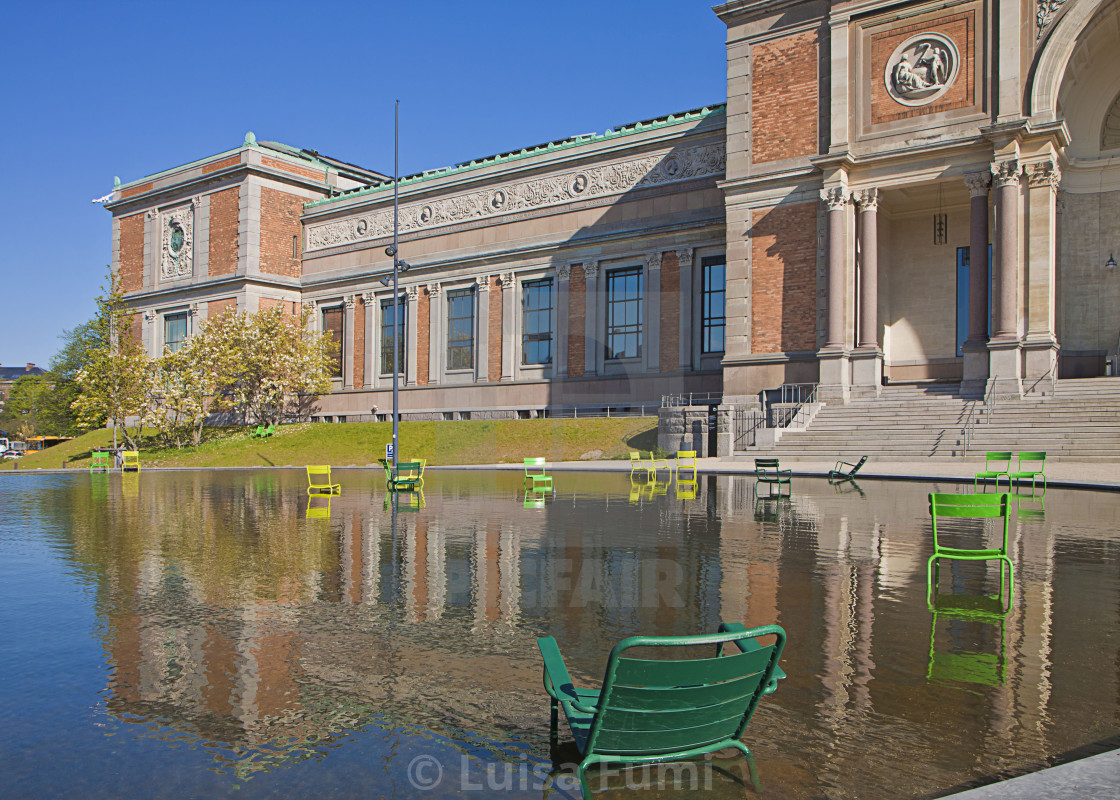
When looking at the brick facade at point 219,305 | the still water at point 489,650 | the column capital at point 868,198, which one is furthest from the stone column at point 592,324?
the still water at point 489,650

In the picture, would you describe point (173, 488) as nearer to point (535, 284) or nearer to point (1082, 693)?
point (1082, 693)

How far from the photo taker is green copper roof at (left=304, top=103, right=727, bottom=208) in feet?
145

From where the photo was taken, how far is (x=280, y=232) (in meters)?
59.2

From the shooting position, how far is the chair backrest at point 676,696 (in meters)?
3.73

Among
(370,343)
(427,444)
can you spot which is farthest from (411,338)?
(427,444)

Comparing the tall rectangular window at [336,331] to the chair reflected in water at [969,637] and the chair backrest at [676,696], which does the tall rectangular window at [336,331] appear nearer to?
the chair reflected in water at [969,637]

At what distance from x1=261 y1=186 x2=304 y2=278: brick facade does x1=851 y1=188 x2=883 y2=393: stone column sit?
1551 inches

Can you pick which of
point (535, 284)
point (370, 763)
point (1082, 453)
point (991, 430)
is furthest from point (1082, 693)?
point (535, 284)

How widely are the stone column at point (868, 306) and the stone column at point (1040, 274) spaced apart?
532 centimetres

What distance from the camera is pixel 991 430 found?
27.5 meters

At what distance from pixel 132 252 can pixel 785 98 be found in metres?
50.4

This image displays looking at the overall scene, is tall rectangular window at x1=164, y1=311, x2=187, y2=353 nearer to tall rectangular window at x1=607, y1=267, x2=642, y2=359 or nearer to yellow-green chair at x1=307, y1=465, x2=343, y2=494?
tall rectangular window at x1=607, y1=267, x2=642, y2=359

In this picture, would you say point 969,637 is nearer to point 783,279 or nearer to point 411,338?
point 783,279

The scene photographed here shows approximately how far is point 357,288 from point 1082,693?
55.3m
